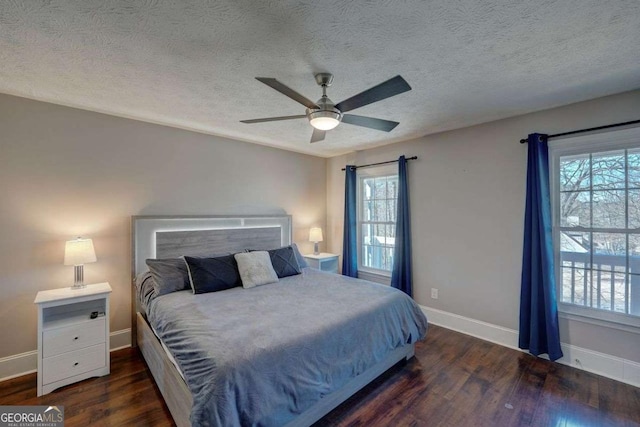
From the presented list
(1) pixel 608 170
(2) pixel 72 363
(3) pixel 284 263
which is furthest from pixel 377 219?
(2) pixel 72 363

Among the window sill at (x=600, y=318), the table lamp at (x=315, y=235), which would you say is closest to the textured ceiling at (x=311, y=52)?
the window sill at (x=600, y=318)

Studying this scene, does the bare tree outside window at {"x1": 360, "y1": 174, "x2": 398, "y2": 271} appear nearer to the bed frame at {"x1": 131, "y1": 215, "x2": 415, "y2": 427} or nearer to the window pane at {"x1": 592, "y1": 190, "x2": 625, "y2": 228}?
the bed frame at {"x1": 131, "y1": 215, "x2": 415, "y2": 427}

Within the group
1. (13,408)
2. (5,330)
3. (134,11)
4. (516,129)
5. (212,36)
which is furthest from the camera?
(516,129)

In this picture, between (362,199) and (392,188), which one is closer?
(392,188)

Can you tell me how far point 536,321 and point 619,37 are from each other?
233 centimetres

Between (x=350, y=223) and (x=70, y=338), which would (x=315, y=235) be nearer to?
(x=350, y=223)

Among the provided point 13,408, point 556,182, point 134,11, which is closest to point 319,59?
point 134,11

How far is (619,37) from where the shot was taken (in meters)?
1.66

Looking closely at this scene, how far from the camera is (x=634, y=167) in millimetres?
2375

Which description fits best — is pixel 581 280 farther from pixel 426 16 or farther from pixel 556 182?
pixel 426 16

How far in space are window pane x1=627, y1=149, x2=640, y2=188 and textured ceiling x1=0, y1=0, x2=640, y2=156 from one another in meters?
0.55

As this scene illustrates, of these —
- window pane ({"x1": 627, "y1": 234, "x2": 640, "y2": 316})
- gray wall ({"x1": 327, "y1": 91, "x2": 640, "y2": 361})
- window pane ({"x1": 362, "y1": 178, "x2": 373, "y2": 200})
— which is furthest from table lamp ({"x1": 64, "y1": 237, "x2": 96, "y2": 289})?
window pane ({"x1": 627, "y1": 234, "x2": 640, "y2": 316})

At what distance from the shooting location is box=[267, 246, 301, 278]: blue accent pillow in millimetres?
3263

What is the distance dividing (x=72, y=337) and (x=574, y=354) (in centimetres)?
446
